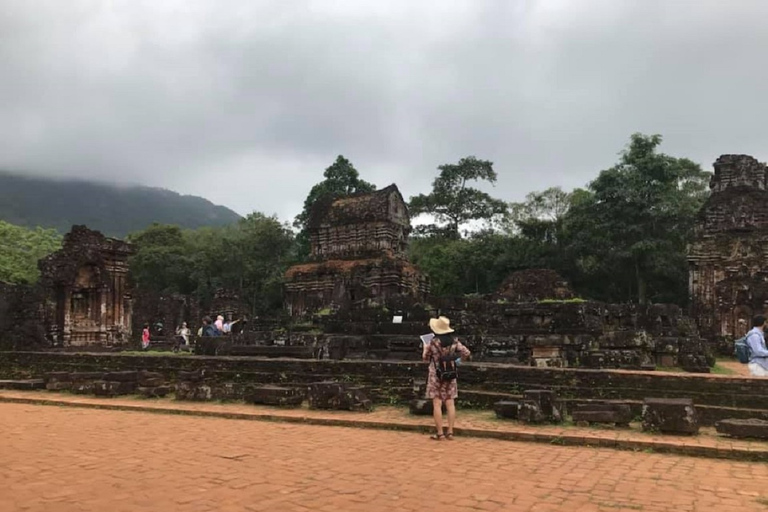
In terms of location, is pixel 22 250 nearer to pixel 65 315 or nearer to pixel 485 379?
pixel 65 315

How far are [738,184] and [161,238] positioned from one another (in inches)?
1755

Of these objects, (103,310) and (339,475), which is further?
(103,310)

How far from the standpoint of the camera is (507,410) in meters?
9.02

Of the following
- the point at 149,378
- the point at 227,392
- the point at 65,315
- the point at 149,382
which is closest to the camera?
the point at 227,392

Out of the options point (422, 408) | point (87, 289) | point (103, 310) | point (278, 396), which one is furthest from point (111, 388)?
point (87, 289)

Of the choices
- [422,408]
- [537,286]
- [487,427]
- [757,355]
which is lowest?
[487,427]

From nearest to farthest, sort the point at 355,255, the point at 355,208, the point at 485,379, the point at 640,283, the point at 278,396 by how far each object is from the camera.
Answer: the point at 278,396 < the point at 485,379 < the point at 355,255 < the point at 355,208 < the point at 640,283

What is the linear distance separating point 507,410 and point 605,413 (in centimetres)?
137

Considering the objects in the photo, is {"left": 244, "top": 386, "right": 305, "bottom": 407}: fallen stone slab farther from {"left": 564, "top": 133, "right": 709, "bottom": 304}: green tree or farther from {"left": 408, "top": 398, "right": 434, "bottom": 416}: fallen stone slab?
{"left": 564, "top": 133, "right": 709, "bottom": 304}: green tree

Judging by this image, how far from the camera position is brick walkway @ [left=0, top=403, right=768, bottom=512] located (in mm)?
4992

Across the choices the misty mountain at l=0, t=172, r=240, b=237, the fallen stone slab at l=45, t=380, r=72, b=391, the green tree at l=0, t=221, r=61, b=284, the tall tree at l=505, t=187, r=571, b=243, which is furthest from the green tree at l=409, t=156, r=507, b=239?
the misty mountain at l=0, t=172, r=240, b=237

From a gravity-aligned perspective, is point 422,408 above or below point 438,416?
below

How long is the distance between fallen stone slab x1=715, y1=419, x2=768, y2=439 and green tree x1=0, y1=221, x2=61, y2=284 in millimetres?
39789

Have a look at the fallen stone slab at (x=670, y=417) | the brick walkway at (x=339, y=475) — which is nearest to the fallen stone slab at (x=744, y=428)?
the fallen stone slab at (x=670, y=417)
